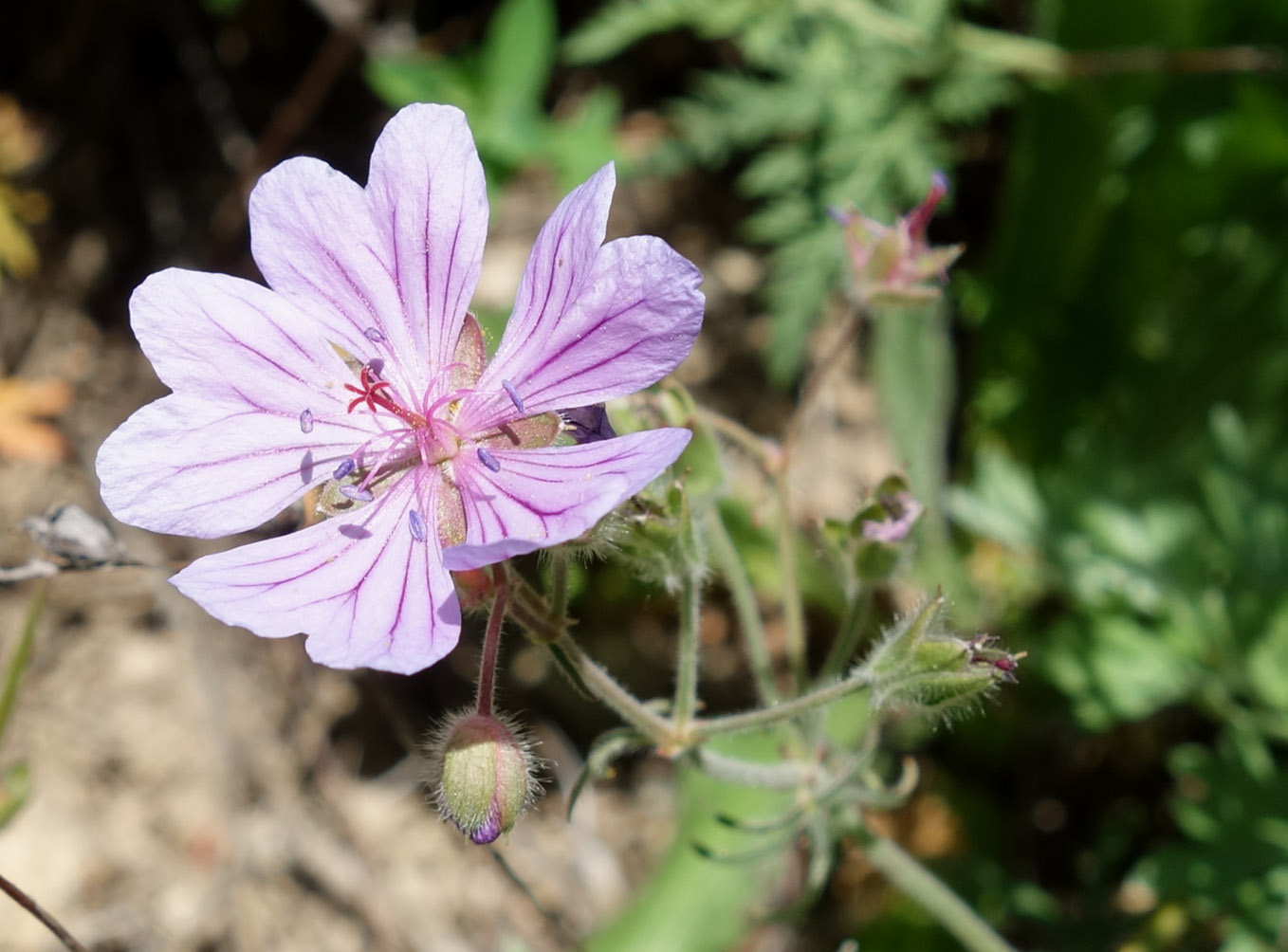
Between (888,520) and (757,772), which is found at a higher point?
(888,520)

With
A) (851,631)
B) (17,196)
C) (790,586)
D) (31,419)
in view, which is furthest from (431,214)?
(17,196)

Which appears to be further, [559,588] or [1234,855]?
[1234,855]

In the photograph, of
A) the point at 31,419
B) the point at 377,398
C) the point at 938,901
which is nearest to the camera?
the point at 377,398

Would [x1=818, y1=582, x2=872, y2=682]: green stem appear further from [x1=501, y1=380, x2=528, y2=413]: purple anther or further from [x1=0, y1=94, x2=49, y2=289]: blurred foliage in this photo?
[x1=0, y1=94, x2=49, y2=289]: blurred foliage

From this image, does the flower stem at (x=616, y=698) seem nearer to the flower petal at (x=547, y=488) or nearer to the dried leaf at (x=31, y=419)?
the flower petal at (x=547, y=488)

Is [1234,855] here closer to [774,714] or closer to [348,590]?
[774,714]
